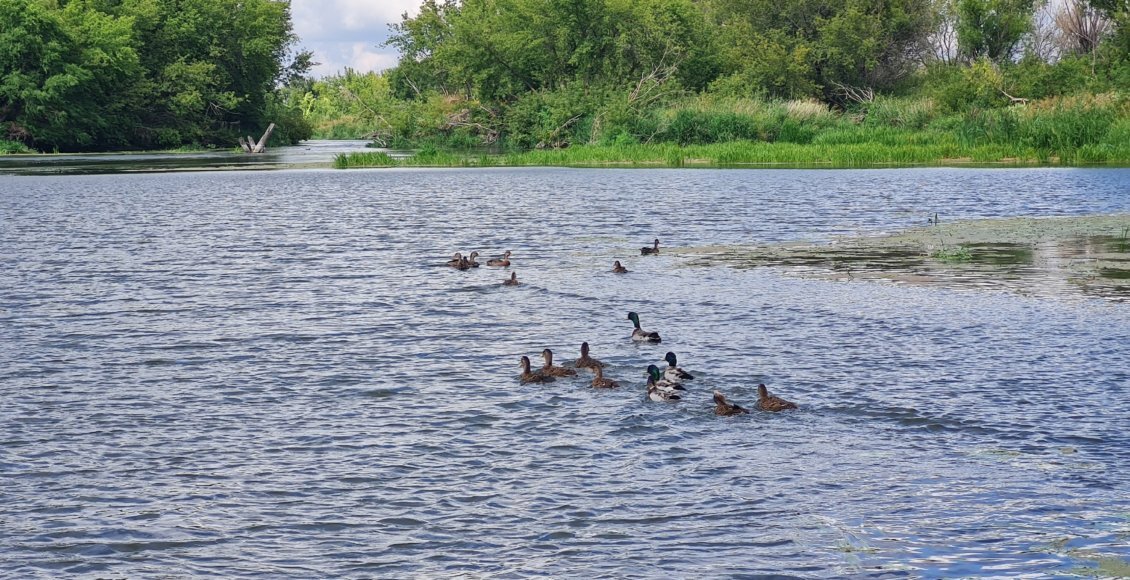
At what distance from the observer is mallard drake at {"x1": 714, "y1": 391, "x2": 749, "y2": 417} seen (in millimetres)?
13758

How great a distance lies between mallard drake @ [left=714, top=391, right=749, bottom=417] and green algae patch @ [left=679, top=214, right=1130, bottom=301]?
10.1 m

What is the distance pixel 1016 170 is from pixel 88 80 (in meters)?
80.2

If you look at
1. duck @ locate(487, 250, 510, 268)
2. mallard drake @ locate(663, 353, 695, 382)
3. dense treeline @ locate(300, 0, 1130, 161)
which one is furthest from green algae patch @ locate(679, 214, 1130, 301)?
dense treeline @ locate(300, 0, 1130, 161)

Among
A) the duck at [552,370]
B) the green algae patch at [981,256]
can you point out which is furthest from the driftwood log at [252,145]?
the duck at [552,370]

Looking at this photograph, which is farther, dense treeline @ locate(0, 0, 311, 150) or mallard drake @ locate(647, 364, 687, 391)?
dense treeline @ locate(0, 0, 311, 150)

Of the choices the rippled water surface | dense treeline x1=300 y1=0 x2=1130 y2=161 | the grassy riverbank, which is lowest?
the rippled water surface

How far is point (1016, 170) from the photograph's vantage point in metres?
56.0

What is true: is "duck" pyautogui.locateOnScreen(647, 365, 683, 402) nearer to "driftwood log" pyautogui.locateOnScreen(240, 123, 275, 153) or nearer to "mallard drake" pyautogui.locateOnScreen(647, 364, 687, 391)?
"mallard drake" pyautogui.locateOnScreen(647, 364, 687, 391)

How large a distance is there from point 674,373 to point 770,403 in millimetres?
1555

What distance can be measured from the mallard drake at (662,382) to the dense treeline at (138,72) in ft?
310

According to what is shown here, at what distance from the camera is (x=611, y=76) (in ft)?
314

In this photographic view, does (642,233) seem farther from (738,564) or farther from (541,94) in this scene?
(541,94)

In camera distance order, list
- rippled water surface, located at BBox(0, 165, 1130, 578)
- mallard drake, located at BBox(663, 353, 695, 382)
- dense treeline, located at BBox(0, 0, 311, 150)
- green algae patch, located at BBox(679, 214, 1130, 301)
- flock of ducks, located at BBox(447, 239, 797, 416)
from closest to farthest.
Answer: rippled water surface, located at BBox(0, 165, 1130, 578)
flock of ducks, located at BBox(447, 239, 797, 416)
mallard drake, located at BBox(663, 353, 695, 382)
green algae patch, located at BBox(679, 214, 1130, 301)
dense treeline, located at BBox(0, 0, 311, 150)

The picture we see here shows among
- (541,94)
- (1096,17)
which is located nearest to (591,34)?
(541,94)
